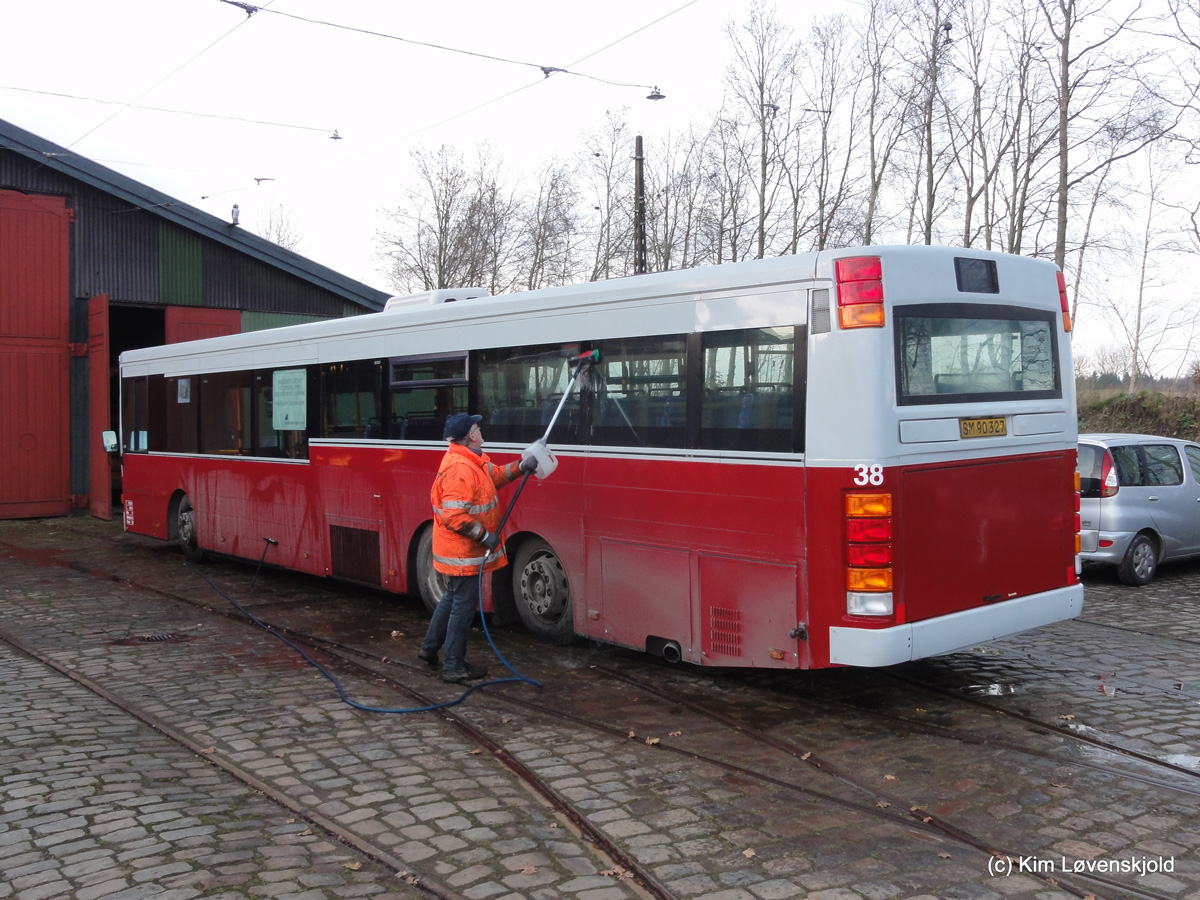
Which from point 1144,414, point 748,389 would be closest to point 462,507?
point 748,389

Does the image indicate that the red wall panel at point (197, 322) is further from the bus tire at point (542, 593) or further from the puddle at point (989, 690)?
the puddle at point (989, 690)

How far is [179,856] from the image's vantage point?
4.46 metres

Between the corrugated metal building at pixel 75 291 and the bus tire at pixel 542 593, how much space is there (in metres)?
14.4

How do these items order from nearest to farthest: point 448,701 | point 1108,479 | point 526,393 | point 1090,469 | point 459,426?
1. point 448,701
2. point 459,426
3. point 526,393
4. point 1108,479
5. point 1090,469

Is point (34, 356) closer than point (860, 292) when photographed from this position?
No

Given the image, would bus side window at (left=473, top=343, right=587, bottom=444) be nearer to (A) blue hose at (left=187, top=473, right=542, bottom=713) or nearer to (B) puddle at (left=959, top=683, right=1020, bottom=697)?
(A) blue hose at (left=187, top=473, right=542, bottom=713)

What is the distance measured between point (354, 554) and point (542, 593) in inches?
118

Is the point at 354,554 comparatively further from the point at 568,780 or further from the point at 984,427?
the point at 984,427

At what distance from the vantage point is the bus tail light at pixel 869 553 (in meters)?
5.97

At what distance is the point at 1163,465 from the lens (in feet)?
39.3

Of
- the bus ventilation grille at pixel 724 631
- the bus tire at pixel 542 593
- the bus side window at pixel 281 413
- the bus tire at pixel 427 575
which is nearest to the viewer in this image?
the bus ventilation grille at pixel 724 631

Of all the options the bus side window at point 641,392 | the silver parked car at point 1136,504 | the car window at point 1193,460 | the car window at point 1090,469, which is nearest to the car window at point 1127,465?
the silver parked car at point 1136,504

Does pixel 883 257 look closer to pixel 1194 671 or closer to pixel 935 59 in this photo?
pixel 1194 671

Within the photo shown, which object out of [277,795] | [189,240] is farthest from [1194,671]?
[189,240]
